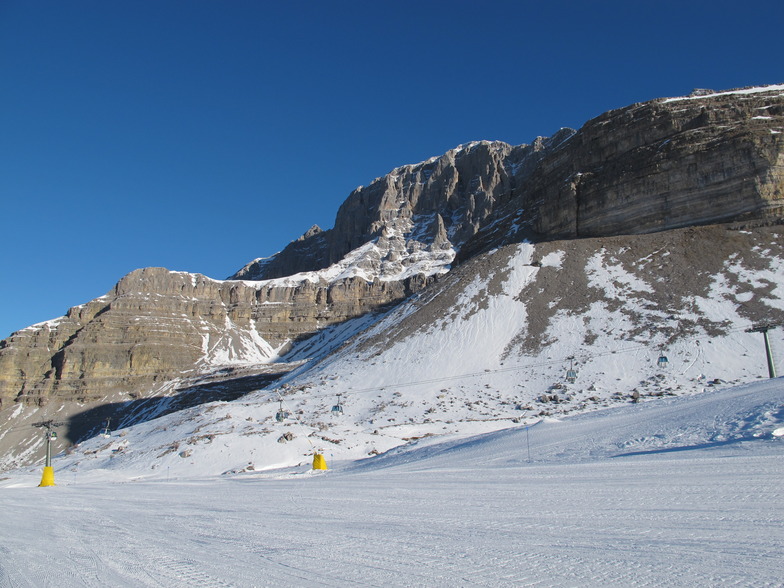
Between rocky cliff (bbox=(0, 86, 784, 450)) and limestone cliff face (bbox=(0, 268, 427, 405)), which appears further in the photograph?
limestone cliff face (bbox=(0, 268, 427, 405))

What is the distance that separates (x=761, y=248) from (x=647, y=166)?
2062cm

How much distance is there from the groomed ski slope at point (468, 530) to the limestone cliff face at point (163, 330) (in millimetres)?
145946

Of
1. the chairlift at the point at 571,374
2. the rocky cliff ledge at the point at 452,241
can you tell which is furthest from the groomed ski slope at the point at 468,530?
the rocky cliff ledge at the point at 452,241

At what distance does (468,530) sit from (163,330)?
164191 mm

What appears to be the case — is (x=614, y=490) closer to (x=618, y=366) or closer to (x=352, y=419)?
(x=352, y=419)

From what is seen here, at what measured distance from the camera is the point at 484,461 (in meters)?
16.3

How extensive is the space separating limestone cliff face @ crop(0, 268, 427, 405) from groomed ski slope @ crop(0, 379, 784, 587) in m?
146

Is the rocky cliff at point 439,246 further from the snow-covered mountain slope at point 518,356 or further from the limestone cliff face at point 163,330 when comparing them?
the snow-covered mountain slope at point 518,356

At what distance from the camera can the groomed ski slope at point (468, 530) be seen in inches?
170

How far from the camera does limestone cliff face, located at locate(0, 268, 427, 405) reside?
141 m

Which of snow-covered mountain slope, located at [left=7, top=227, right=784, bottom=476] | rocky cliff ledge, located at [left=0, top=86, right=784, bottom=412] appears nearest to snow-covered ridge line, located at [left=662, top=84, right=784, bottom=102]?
rocky cliff ledge, located at [left=0, top=86, right=784, bottom=412]

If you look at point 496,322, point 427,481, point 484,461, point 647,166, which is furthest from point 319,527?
point 647,166

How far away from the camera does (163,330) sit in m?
155

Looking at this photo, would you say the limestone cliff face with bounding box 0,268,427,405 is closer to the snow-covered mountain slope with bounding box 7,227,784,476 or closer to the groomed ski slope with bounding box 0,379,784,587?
the snow-covered mountain slope with bounding box 7,227,784,476
